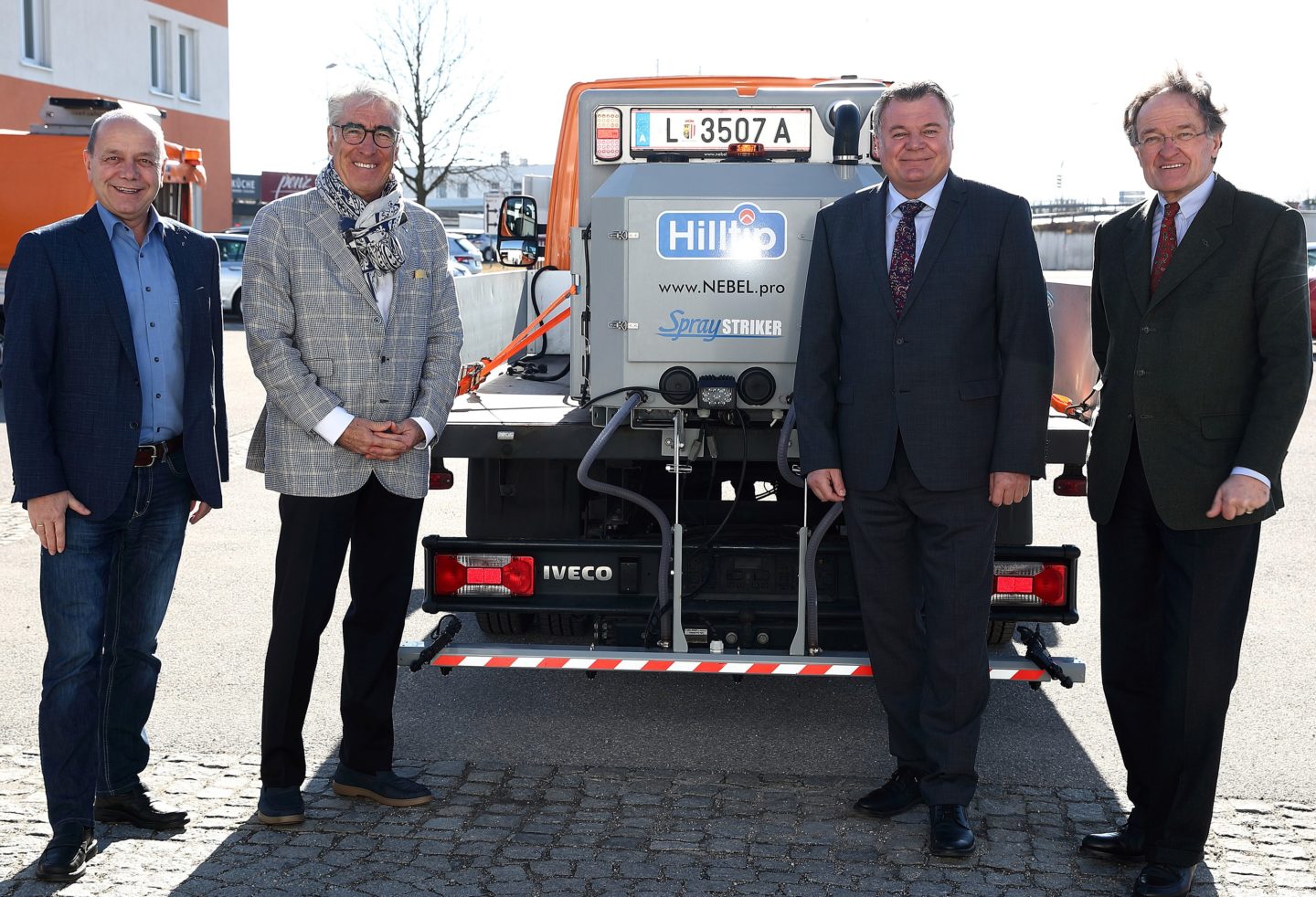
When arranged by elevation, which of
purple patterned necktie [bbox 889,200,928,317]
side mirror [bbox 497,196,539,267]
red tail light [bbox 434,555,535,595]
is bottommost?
red tail light [bbox 434,555,535,595]

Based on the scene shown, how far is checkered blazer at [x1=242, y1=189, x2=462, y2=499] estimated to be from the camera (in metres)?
4.04

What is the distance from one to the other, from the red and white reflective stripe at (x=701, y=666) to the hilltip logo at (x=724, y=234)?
1332 mm

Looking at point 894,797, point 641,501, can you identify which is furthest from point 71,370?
point 894,797

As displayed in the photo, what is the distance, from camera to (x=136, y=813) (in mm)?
4051

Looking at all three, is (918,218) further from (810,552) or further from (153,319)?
(153,319)

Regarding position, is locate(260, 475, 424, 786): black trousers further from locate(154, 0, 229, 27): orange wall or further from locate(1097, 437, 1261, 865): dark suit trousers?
locate(154, 0, 229, 27): orange wall

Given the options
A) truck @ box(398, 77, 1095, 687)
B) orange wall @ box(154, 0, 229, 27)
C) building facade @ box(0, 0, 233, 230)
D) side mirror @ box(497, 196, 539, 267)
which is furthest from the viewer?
orange wall @ box(154, 0, 229, 27)

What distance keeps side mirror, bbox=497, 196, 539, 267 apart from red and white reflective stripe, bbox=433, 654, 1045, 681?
3.32m

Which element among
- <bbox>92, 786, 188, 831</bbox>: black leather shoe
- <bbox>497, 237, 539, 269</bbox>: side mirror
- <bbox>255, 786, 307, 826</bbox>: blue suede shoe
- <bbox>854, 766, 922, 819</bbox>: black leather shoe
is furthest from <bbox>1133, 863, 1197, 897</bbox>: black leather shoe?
<bbox>497, 237, 539, 269</bbox>: side mirror

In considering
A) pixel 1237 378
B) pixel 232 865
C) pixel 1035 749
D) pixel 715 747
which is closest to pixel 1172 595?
pixel 1237 378

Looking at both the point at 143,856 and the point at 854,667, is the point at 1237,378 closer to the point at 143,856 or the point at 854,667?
the point at 854,667

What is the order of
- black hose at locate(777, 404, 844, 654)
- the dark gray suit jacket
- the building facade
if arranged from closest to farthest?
the dark gray suit jacket, black hose at locate(777, 404, 844, 654), the building facade

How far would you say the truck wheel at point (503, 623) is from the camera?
563cm

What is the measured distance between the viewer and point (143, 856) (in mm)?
3859
